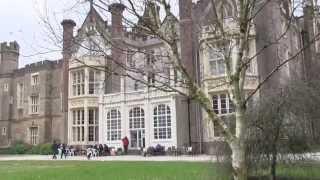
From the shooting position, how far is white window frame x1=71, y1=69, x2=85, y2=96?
145ft

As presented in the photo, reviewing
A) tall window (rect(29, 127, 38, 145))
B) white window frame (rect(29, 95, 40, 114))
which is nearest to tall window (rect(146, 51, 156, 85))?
tall window (rect(29, 127, 38, 145))

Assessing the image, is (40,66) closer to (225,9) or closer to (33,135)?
(33,135)

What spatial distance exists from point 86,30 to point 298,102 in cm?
642

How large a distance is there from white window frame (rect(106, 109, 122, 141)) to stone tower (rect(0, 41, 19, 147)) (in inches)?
964

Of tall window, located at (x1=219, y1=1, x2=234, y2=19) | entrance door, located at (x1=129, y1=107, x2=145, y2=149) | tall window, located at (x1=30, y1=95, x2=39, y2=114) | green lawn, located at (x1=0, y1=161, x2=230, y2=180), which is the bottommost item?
green lawn, located at (x1=0, y1=161, x2=230, y2=180)

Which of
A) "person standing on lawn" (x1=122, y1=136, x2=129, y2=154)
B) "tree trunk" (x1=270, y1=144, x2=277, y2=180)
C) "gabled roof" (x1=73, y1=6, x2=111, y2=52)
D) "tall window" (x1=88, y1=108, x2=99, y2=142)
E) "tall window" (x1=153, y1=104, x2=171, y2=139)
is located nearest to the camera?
"gabled roof" (x1=73, y1=6, x2=111, y2=52)

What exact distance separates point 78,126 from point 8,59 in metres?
25.6

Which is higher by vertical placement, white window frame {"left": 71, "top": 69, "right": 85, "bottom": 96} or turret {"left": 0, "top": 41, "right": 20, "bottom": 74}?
turret {"left": 0, "top": 41, "right": 20, "bottom": 74}

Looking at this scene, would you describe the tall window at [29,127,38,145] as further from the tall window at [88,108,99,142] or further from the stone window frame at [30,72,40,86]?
the tall window at [88,108,99,142]

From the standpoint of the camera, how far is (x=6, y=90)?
6047cm

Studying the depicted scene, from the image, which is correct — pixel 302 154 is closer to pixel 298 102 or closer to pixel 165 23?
pixel 298 102

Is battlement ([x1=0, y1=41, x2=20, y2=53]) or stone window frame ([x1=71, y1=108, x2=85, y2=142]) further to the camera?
battlement ([x1=0, y1=41, x2=20, y2=53])

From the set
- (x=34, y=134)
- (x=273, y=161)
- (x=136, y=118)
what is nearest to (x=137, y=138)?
(x=136, y=118)

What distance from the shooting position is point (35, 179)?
544 inches
